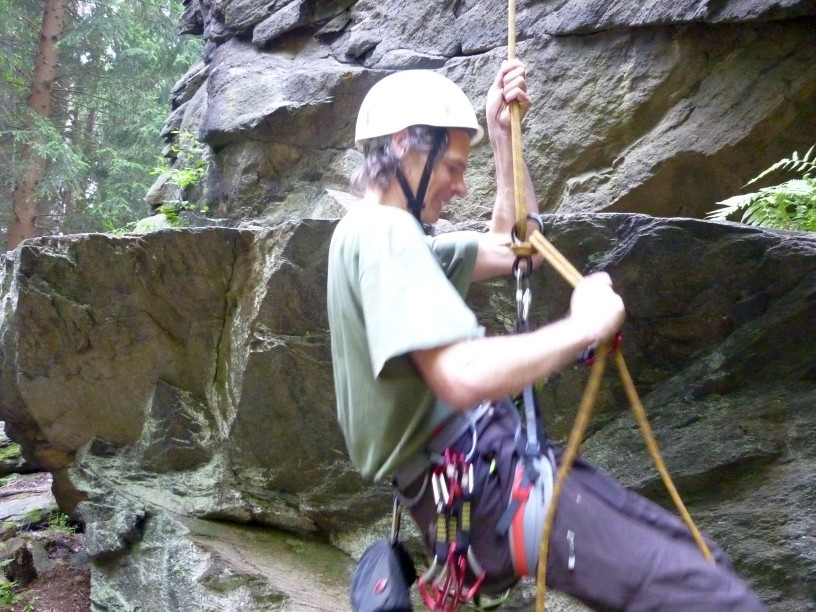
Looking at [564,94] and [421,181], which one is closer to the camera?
[421,181]

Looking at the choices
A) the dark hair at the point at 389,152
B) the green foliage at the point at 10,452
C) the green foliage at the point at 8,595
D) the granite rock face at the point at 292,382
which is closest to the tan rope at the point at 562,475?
the dark hair at the point at 389,152

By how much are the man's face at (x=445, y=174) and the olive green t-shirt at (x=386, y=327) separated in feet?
0.68

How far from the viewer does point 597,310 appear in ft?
6.48

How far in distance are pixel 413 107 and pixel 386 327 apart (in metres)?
0.88

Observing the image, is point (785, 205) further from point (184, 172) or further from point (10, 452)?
point (10, 452)

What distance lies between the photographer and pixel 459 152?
8.39 feet

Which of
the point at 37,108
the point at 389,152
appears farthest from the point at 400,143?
the point at 37,108

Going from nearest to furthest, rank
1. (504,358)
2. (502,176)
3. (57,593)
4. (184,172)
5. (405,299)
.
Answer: (504,358), (405,299), (502,176), (57,593), (184,172)

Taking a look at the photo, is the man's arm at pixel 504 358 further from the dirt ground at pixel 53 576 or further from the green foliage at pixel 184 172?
the green foliage at pixel 184 172

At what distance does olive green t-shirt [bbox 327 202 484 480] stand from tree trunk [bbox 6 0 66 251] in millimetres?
13455

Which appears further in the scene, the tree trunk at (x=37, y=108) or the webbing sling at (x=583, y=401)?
the tree trunk at (x=37, y=108)

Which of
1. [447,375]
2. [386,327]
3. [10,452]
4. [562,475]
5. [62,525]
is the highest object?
[386,327]

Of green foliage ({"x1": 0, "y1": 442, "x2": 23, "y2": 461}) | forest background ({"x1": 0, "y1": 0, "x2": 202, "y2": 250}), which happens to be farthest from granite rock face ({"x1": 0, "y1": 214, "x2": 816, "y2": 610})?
forest background ({"x1": 0, "y1": 0, "x2": 202, "y2": 250})

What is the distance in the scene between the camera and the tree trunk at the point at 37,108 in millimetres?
14008
